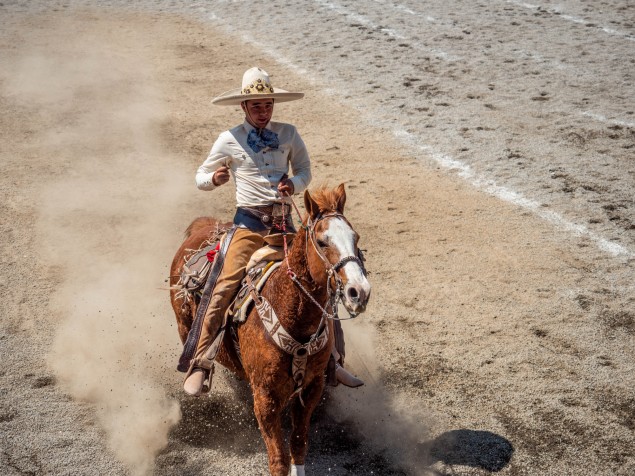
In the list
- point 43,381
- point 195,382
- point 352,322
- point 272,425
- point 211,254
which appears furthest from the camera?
point 352,322

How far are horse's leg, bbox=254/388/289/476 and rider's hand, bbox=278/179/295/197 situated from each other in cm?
150

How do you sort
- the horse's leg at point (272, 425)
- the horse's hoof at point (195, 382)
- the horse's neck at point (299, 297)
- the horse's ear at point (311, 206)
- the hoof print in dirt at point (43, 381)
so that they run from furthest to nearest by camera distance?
Answer: 1. the hoof print in dirt at point (43, 381)
2. the horse's hoof at point (195, 382)
3. the horse's leg at point (272, 425)
4. the horse's neck at point (299, 297)
5. the horse's ear at point (311, 206)

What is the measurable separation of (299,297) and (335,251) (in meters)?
0.60

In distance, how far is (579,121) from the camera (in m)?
12.0

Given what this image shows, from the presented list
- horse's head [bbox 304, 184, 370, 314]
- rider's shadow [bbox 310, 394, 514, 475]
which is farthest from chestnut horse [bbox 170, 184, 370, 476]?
rider's shadow [bbox 310, 394, 514, 475]

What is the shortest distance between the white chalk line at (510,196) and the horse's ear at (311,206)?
17.4ft

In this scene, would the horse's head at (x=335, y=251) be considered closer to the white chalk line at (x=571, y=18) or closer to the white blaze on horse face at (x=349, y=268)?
the white blaze on horse face at (x=349, y=268)

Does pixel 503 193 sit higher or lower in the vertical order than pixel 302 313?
lower

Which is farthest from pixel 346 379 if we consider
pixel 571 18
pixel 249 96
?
pixel 571 18

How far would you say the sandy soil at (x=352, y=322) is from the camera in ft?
19.6

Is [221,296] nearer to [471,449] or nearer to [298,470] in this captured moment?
[298,470]

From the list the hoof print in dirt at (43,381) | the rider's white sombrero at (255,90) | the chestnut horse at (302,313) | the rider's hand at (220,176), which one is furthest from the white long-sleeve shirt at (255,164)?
the hoof print in dirt at (43,381)

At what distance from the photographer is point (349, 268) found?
14.1 ft

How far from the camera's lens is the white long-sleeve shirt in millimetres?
5820
